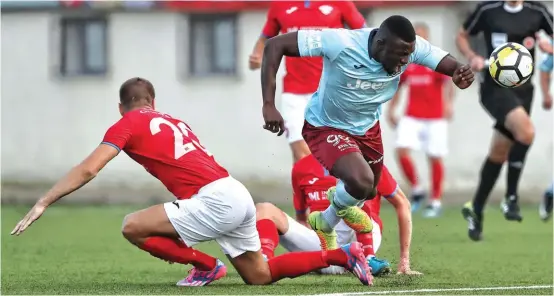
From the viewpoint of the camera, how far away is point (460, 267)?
10.8 m

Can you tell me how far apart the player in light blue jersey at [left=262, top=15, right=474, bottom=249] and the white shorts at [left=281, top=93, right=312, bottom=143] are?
11.0 feet

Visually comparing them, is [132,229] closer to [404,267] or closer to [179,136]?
[179,136]

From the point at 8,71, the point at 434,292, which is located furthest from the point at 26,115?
the point at 434,292

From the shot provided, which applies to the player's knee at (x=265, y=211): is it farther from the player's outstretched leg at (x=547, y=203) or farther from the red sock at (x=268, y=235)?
the player's outstretched leg at (x=547, y=203)

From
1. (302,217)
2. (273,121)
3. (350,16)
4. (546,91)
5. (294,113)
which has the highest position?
(350,16)

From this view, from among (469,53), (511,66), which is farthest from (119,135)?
(469,53)

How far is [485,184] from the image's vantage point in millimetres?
13523

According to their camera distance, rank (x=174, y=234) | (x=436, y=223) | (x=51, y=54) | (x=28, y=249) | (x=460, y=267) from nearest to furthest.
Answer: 1. (x=174, y=234)
2. (x=460, y=267)
3. (x=28, y=249)
4. (x=436, y=223)
5. (x=51, y=54)

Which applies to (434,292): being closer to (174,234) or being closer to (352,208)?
(352,208)

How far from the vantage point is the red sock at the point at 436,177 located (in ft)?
61.8

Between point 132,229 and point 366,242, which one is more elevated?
point 132,229

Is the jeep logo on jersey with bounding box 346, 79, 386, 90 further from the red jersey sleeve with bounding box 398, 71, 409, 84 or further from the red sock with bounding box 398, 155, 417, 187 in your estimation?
the red jersey sleeve with bounding box 398, 71, 409, 84

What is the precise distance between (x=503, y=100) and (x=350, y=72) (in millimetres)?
4463

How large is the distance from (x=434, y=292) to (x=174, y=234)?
6.24ft
